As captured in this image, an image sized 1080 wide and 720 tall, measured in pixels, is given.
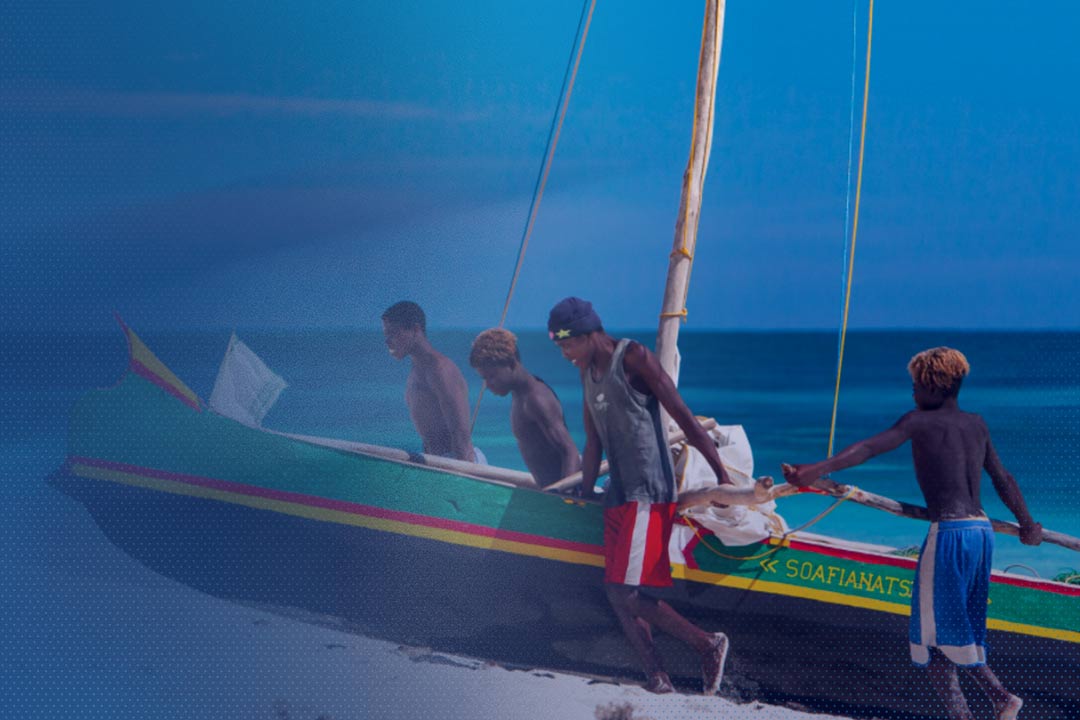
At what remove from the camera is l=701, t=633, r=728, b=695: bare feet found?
3.34 m

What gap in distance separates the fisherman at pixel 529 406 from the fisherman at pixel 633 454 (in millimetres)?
252

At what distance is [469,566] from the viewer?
11.2 feet

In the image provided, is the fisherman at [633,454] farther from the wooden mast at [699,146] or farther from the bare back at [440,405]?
the bare back at [440,405]

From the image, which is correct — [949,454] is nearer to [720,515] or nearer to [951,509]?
[951,509]

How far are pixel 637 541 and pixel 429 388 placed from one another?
937 mm

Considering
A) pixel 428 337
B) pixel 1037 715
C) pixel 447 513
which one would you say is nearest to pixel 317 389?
pixel 428 337

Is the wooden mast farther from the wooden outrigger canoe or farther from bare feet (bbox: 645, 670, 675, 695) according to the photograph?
bare feet (bbox: 645, 670, 675, 695)

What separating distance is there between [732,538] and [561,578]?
0.50m

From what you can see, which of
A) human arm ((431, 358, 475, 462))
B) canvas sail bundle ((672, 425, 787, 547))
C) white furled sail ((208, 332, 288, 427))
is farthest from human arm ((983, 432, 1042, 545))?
white furled sail ((208, 332, 288, 427))

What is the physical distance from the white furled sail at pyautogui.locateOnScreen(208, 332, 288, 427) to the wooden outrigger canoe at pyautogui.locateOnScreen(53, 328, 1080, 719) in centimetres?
13

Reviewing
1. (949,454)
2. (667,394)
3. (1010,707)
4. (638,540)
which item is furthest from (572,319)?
(1010,707)

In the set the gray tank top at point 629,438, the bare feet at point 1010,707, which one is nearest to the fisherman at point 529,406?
the gray tank top at point 629,438

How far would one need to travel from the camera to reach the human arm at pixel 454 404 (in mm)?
3805

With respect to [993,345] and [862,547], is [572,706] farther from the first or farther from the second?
[993,345]
